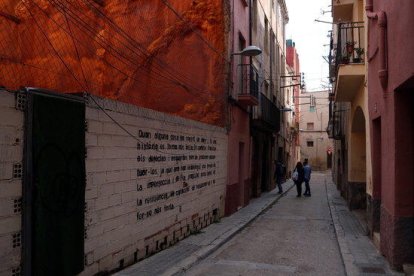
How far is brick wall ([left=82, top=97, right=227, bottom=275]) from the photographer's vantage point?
6.41 m

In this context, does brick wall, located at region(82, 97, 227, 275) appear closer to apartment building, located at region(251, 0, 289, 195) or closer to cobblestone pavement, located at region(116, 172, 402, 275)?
cobblestone pavement, located at region(116, 172, 402, 275)

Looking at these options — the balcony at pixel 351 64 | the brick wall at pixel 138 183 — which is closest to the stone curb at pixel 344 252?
the brick wall at pixel 138 183

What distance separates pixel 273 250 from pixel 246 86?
8147 mm

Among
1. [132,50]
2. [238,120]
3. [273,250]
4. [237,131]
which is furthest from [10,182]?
[238,120]

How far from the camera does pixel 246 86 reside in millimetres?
16672

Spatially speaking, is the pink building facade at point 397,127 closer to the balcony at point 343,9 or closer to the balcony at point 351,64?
the balcony at point 351,64

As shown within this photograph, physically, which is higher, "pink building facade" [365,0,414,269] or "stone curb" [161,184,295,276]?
"pink building facade" [365,0,414,269]

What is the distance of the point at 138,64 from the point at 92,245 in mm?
8287

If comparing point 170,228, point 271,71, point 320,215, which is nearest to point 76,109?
point 170,228

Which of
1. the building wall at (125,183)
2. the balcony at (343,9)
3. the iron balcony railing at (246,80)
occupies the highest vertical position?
the balcony at (343,9)

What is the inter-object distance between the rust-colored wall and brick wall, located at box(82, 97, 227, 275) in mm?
2887

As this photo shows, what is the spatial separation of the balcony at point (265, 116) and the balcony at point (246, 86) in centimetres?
269

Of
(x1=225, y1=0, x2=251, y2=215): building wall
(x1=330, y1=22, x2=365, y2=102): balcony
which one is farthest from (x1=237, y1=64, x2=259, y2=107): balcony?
(x1=330, y1=22, x2=365, y2=102): balcony

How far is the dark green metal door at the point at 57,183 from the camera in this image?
5051 millimetres
